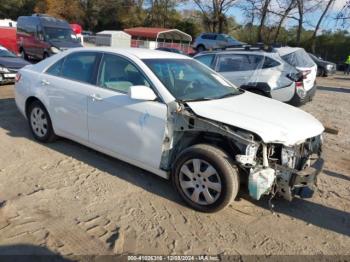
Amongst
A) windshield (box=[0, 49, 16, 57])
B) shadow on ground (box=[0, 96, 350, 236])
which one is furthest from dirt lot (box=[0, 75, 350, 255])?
windshield (box=[0, 49, 16, 57])

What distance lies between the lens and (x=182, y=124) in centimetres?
425

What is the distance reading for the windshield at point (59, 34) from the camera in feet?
58.8

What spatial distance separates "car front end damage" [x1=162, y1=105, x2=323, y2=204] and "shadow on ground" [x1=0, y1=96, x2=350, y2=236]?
27 centimetres

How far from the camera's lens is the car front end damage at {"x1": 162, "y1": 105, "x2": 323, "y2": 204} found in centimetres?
388

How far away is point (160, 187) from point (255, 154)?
1353 mm

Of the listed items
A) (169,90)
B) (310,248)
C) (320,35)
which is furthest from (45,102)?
(320,35)

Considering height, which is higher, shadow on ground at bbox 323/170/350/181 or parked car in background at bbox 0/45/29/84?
parked car in background at bbox 0/45/29/84

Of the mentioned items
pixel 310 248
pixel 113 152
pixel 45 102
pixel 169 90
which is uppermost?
pixel 169 90

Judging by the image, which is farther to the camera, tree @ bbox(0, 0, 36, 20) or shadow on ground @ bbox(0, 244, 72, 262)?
tree @ bbox(0, 0, 36, 20)

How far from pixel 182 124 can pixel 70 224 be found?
5.08 feet


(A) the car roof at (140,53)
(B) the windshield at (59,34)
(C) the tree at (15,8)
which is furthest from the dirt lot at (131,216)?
(C) the tree at (15,8)

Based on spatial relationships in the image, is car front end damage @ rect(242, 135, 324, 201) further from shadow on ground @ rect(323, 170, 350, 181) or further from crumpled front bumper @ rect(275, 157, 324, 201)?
shadow on ground @ rect(323, 170, 350, 181)

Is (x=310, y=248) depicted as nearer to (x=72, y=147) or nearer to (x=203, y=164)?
(x=203, y=164)

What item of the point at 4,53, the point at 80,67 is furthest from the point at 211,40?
the point at 80,67
